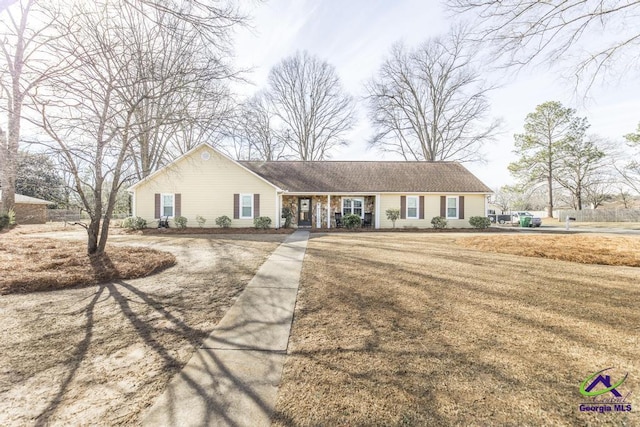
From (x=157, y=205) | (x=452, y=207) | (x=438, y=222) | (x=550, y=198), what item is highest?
(x=550, y=198)

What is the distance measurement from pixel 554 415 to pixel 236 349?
264 centimetres

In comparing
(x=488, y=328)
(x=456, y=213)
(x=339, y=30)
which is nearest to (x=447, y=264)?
(x=488, y=328)

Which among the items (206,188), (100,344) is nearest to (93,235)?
(100,344)

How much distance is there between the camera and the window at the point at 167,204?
16.4 metres

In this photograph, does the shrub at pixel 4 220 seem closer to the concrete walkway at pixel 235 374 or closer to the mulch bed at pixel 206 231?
the mulch bed at pixel 206 231

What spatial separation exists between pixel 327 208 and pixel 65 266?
13775mm

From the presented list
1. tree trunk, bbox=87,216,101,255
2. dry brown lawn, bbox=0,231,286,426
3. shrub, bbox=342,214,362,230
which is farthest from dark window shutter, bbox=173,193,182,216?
dry brown lawn, bbox=0,231,286,426

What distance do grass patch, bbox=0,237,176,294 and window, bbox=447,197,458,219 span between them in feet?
54.8

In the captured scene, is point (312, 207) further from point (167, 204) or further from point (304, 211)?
point (167, 204)

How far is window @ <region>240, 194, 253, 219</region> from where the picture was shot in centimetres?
1660

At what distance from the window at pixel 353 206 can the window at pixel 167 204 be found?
10.7 metres

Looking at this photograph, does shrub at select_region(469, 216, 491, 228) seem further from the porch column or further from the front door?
the porch column

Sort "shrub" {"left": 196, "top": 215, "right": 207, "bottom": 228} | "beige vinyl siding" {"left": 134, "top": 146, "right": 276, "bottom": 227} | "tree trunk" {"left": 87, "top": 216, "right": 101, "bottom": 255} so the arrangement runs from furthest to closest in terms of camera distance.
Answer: "shrub" {"left": 196, "top": 215, "right": 207, "bottom": 228} → "beige vinyl siding" {"left": 134, "top": 146, "right": 276, "bottom": 227} → "tree trunk" {"left": 87, "top": 216, "right": 101, "bottom": 255}

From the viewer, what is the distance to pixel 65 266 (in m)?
5.73
